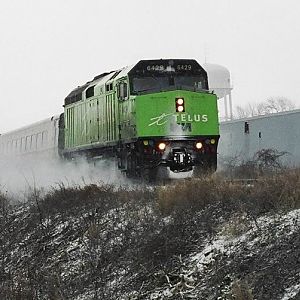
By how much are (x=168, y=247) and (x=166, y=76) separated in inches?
331

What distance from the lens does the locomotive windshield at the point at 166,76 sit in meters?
15.8

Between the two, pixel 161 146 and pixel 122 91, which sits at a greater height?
pixel 122 91

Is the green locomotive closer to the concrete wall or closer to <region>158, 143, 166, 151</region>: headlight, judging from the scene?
<region>158, 143, 166, 151</region>: headlight

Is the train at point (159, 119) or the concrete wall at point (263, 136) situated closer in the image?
the train at point (159, 119)

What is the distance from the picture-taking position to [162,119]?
15297 millimetres

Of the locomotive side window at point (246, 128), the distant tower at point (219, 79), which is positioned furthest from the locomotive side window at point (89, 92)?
the distant tower at point (219, 79)

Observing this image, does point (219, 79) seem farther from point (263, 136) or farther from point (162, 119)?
point (162, 119)

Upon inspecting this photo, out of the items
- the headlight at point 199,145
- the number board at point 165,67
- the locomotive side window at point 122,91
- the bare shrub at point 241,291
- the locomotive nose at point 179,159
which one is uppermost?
the number board at point 165,67

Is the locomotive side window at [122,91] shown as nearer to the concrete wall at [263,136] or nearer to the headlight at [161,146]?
the headlight at [161,146]

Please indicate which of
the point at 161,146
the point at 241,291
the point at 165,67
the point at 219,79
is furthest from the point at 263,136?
the point at 219,79

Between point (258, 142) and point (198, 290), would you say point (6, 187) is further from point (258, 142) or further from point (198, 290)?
point (198, 290)

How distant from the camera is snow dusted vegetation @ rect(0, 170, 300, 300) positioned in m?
7.11

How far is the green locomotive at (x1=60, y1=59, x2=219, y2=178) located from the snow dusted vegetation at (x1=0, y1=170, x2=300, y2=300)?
8.42 ft

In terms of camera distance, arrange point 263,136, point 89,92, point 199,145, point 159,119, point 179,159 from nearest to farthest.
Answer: point 179,159 → point 159,119 → point 199,145 → point 89,92 → point 263,136
